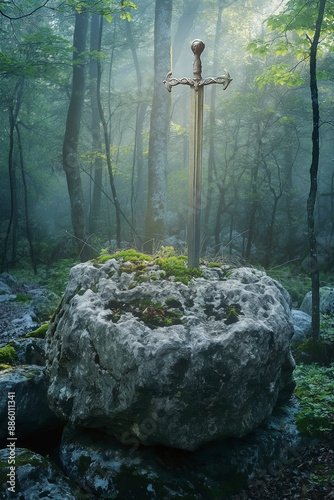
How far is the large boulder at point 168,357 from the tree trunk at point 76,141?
295 inches

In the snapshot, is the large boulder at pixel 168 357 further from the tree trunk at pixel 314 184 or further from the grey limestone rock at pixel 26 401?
the tree trunk at pixel 314 184

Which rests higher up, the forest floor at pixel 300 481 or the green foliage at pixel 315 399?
the green foliage at pixel 315 399

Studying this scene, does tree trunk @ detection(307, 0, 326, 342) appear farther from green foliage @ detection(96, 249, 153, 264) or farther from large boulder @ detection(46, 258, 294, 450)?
green foliage @ detection(96, 249, 153, 264)

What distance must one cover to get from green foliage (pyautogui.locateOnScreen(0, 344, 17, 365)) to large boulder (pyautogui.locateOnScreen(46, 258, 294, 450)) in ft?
4.15

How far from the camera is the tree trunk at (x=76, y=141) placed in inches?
442

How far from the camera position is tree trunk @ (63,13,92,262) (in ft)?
36.9

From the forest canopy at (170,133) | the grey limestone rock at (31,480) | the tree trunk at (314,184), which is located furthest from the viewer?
the forest canopy at (170,133)

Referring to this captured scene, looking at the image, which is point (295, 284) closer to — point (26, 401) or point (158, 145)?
point (158, 145)

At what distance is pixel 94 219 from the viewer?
59.4 ft

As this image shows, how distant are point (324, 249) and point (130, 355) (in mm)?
12817

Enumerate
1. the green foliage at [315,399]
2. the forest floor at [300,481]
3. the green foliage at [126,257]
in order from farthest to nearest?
the green foliage at [126,257], the green foliage at [315,399], the forest floor at [300,481]

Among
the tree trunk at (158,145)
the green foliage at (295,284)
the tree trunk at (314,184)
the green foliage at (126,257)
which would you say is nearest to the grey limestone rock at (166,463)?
the green foliage at (126,257)

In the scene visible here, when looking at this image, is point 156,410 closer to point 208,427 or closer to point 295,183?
point 208,427

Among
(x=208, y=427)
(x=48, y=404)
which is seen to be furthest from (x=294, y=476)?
(x=48, y=404)
